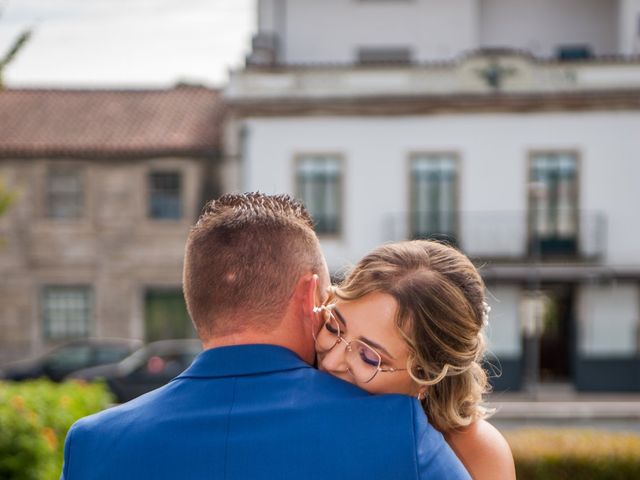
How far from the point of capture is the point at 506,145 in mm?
27266

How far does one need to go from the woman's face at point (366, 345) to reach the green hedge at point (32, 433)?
4970 mm

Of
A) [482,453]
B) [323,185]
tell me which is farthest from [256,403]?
[323,185]

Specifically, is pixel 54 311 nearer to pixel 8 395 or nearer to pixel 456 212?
pixel 456 212

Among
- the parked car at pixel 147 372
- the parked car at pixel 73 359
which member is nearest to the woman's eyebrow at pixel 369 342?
the parked car at pixel 147 372

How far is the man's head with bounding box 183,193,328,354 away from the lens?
2156 mm

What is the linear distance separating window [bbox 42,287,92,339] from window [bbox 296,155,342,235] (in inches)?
293

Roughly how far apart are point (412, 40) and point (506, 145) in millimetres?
5278

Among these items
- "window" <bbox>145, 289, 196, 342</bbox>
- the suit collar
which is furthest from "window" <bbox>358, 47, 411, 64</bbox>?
the suit collar

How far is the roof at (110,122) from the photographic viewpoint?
2848 centimetres

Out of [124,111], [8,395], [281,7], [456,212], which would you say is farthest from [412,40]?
[8,395]

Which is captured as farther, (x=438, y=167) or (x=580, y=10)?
(x=580, y=10)

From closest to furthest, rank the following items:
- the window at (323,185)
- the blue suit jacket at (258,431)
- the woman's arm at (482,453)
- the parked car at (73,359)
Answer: the blue suit jacket at (258,431) → the woman's arm at (482,453) → the parked car at (73,359) → the window at (323,185)

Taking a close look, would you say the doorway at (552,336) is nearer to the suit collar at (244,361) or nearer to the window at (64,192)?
the window at (64,192)

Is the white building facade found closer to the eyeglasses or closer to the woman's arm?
the woman's arm
